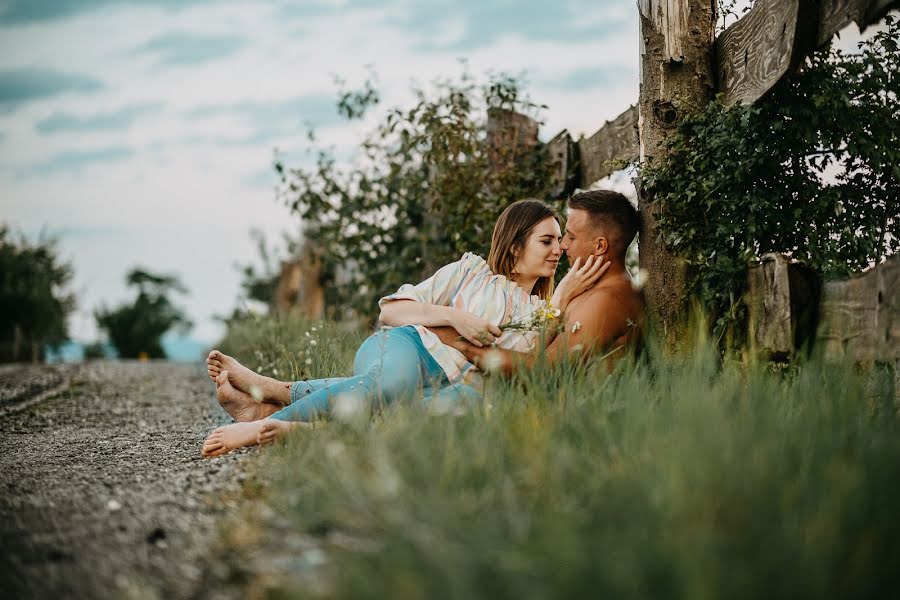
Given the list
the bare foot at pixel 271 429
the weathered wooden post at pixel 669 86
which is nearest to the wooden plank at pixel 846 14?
the weathered wooden post at pixel 669 86

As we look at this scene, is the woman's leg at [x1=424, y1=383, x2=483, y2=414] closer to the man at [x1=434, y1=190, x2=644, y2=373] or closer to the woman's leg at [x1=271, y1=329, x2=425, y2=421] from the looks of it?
the woman's leg at [x1=271, y1=329, x2=425, y2=421]

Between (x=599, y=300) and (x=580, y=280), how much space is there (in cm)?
21

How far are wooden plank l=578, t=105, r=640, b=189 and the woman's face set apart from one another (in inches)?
20.4

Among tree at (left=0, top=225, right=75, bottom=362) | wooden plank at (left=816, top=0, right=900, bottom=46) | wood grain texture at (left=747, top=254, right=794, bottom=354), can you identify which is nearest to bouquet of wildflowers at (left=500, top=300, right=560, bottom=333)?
wood grain texture at (left=747, top=254, right=794, bottom=354)

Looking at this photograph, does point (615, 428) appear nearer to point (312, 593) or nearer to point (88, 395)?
point (312, 593)

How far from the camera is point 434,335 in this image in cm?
357

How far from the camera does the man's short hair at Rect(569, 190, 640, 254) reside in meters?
3.59

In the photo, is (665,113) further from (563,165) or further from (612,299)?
(563,165)

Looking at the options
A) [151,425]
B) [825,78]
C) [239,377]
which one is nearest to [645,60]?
[825,78]

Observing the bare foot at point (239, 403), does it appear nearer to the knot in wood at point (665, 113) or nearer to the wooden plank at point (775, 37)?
the knot in wood at point (665, 113)

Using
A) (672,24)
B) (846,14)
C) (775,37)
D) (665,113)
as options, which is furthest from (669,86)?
(846,14)

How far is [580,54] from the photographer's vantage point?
4871 millimetres

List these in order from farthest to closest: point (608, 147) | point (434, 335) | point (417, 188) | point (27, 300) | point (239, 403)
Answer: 1. point (27, 300)
2. point (417, 188)
3. point (608, 147)
4. point (239, 403)
5. point (434, 335)

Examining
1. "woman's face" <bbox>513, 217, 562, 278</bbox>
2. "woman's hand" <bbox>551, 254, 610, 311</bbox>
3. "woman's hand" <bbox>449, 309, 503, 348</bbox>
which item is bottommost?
"woman's hand" <bbox>449, 309, 503, 348</bbox>
